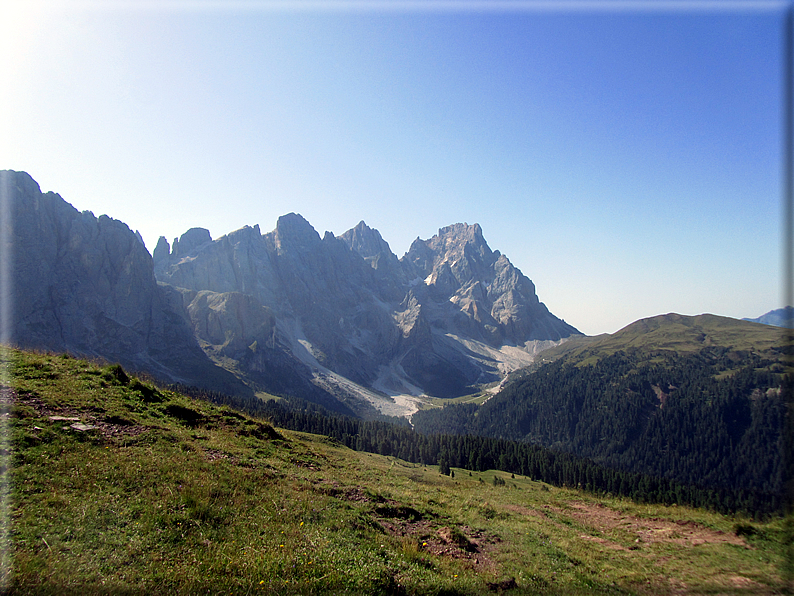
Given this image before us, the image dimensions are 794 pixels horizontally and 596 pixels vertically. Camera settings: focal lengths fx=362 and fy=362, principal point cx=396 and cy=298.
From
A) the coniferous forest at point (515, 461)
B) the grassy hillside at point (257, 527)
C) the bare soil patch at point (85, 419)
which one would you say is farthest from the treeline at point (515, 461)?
the bare soil patch at point (85, 419)

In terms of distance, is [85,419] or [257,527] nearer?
[257,527]

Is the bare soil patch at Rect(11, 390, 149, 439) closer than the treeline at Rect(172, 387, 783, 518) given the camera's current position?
Yes

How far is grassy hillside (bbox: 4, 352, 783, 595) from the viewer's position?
1027cm

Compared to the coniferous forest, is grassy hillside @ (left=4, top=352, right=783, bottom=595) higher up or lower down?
higher up

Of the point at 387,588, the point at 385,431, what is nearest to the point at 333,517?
the point at 387,588

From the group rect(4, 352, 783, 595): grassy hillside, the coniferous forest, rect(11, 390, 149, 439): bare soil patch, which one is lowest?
the coniferous forest

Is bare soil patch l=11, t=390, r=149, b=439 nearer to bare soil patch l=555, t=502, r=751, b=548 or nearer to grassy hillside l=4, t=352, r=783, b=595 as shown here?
grassy hillside l=4, t=352, r=783, b=595

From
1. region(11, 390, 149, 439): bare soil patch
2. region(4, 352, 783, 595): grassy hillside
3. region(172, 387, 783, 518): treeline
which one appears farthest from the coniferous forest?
region(11, 390, 149, 439): bare soil patch

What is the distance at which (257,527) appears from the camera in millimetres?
13375

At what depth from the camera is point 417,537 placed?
53.2 feet

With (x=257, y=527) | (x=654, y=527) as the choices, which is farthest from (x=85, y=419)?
(x=654, y=527)

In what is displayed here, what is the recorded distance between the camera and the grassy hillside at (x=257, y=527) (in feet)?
33.7

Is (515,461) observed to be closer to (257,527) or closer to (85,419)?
(257,527)

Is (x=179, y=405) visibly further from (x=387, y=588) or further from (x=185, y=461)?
(x=387, y=588)
